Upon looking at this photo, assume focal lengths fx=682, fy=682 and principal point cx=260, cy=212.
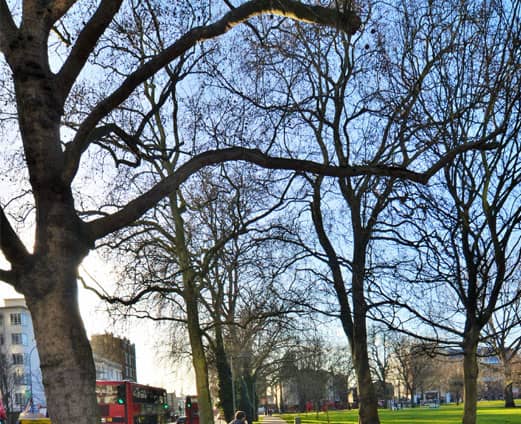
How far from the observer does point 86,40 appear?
705cm

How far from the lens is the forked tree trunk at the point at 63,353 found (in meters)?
5.95

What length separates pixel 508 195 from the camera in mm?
10867

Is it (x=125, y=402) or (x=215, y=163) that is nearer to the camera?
(x=215, y=163)

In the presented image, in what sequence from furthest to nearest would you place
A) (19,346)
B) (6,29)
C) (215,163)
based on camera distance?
(19,346)
(215,163)
(6,29)

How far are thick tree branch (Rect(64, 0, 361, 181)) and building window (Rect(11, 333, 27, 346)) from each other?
96.9 metres

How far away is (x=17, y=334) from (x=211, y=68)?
93845 millimetres

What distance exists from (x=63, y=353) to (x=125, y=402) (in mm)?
27773

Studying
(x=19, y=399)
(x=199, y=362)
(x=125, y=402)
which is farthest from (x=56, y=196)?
(x=19, y=399)

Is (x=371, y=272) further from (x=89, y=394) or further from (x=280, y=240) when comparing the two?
(x=89, y=394)

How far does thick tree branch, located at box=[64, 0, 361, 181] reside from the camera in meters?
6.97

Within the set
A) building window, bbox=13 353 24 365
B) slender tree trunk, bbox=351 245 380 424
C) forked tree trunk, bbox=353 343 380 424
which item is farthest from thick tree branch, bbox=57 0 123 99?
building window, bbox=13 353 24 365

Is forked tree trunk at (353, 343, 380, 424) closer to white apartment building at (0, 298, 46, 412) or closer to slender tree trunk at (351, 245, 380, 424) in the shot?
slender tree trunk at (351, 245, 380, 424)

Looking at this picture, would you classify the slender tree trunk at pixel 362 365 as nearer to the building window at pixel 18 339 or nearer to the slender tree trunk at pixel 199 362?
the slender tree trunk at pixel 199 362

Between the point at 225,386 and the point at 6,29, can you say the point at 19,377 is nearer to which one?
the point at 225,386
